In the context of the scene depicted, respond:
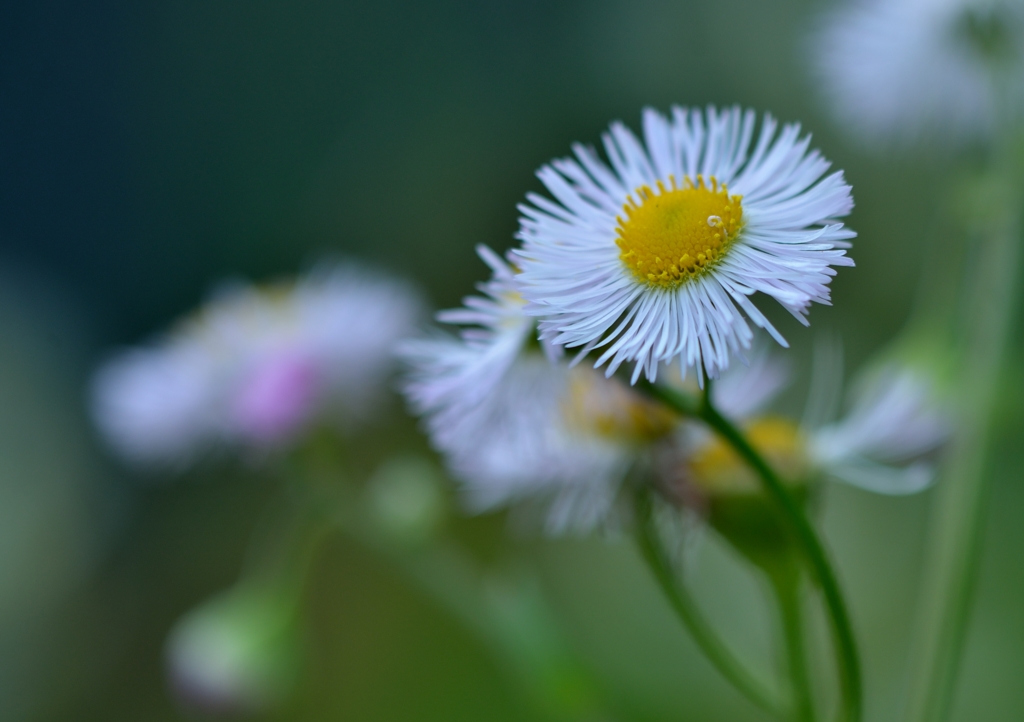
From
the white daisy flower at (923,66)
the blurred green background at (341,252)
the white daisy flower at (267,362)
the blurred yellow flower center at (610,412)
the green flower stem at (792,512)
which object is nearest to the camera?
the green flower stem at (792,512)

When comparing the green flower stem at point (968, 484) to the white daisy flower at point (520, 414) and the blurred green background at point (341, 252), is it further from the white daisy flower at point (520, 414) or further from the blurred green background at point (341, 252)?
the blurred green background at point (341, 252)

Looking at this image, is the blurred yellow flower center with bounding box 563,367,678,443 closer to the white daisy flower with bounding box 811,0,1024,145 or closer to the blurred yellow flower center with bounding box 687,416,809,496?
the blurred yellow flower center with bounding box 687,416,809,496

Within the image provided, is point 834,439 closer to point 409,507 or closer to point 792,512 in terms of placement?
point 792,512

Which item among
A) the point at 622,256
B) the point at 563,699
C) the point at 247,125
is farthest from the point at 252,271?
the point at 622,256

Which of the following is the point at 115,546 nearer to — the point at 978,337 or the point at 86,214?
the point at 86,214

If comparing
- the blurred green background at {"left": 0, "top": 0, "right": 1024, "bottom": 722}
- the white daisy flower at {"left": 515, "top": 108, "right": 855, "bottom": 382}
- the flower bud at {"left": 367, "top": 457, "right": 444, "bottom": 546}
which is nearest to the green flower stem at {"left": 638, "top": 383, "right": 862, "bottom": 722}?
the white daisy flower at {"left": 515, "top": 108, "right": 855, "bottom": 382}

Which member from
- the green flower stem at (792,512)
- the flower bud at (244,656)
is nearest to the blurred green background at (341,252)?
the flower bud at (244,656)
